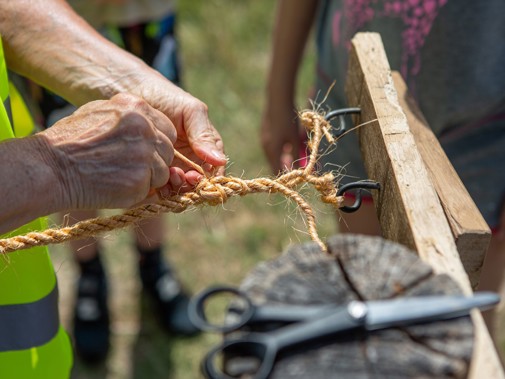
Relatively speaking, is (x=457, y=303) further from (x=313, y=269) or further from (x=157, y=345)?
(x=157, y=345)

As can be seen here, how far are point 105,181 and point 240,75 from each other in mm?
2383

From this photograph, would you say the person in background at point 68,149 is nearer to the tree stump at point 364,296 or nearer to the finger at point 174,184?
the finger at point 174,184

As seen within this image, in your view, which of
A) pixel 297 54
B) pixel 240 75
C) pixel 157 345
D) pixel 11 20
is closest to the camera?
pixel 11 20

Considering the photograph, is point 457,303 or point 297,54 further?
point 297,54

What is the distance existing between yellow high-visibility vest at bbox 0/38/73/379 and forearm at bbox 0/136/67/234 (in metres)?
0.14

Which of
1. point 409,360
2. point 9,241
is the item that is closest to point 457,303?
point 409,360

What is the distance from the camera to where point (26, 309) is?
1.09m

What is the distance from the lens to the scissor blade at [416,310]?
651 millimetres

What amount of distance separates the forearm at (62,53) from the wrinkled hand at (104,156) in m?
0.21

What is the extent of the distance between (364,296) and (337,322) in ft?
0.20

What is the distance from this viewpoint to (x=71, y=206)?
36.5 inches

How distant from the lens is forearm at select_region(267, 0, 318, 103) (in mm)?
1662

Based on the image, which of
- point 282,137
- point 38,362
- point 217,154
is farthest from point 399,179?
point 282,137

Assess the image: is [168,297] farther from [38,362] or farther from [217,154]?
[217,154]
